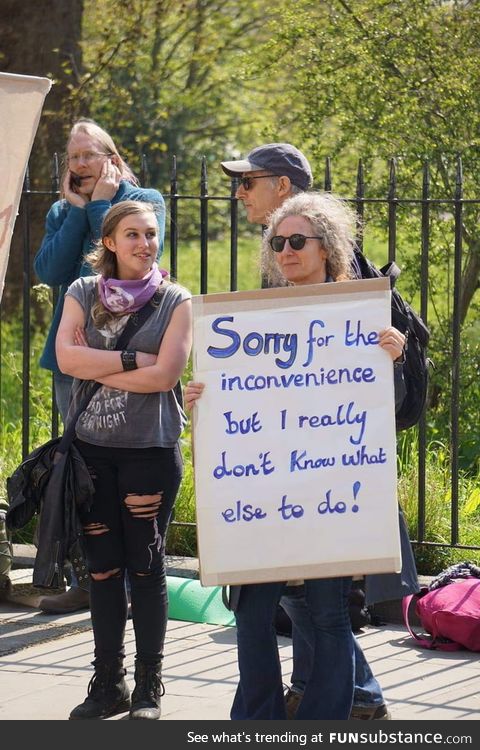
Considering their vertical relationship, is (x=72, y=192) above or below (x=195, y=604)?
above

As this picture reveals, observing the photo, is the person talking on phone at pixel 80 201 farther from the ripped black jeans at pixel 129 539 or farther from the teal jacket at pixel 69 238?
the ripped black jeans at pixel 129 539

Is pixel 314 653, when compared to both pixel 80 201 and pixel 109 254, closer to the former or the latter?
pixel 109 254

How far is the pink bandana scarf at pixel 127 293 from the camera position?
14.3ft

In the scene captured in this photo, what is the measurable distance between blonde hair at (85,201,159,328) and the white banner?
16.4 inches

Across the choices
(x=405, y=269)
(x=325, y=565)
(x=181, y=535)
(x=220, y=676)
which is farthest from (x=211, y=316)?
(x=405, y=269)

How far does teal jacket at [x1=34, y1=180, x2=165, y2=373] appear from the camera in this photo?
17.4 feet

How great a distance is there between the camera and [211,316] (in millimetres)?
3906

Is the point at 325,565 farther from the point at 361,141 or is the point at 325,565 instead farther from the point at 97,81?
the point at 97,81

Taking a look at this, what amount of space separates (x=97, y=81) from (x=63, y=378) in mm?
6432

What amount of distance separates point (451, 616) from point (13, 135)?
2.50m

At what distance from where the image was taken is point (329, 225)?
156 inches

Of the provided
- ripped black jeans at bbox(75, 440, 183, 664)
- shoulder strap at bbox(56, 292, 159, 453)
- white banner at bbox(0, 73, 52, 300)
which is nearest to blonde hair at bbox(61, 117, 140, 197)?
white banner at bbox(0, 73, 52, 300)

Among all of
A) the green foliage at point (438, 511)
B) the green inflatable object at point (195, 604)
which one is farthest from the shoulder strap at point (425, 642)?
the green inflatable object at point (195, 604)

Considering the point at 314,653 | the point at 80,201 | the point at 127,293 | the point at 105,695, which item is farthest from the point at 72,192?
the point at 314,653
